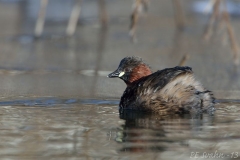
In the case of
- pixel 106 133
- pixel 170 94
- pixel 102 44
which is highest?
pixel 102 44

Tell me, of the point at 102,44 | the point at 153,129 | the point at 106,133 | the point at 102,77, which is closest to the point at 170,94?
the point at 153,129

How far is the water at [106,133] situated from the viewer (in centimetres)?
532

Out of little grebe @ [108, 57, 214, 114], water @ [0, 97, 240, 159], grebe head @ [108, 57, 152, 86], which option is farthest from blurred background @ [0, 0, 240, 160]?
grebe head @ [108, 57, 152, 86]

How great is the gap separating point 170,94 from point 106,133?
112cm

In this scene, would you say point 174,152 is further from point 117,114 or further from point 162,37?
point 162,37

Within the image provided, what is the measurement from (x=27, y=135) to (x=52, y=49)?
5.86m

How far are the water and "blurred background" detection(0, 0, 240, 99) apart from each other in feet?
3.27

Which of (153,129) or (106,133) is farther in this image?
(153,129)

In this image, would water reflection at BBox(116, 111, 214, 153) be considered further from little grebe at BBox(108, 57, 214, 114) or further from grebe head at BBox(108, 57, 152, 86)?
grebe head at BBox(108, 57, 152, 86)

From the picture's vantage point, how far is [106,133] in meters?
5.99

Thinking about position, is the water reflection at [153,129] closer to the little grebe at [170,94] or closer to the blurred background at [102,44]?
the little grebe at [170,94]

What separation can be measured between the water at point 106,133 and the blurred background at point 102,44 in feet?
3.27

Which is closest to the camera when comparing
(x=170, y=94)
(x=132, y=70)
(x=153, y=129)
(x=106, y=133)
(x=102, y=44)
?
(x=106, y=133)

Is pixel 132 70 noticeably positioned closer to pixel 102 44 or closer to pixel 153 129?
pixel 153 129
